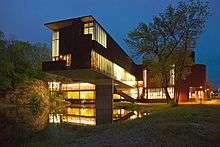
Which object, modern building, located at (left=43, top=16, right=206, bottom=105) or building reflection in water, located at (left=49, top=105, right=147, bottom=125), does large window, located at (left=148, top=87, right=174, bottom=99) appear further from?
building reflection in water, located at (left=49, top=105, right=147, bottom=125)

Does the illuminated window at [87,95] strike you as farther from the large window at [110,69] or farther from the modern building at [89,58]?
the large window at [110,69]

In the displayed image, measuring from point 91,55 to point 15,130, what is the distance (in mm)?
28343

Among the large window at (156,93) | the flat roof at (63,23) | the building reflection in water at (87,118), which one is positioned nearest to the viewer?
the building reflection in water at (87,118)

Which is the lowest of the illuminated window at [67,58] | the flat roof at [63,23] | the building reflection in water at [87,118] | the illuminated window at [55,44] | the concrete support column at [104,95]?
the building reflection in water at [87,118]

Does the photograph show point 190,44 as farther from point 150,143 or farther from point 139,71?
point 139,71

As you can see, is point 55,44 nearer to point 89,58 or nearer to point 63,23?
point 63,23

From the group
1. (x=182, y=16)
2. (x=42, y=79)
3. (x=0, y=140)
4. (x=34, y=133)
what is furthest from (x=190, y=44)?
(x=0, y=140)

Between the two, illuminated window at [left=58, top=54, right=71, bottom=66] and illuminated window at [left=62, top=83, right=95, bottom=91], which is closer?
illuminated window at [left=58, top=54, right=71, bottom=66]

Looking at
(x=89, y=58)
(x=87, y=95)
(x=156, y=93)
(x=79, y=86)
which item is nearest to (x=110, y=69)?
(x=89, y=58)

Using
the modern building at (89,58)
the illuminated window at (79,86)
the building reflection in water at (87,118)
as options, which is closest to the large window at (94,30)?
the modern building at (89,58)

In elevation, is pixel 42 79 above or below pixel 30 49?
below

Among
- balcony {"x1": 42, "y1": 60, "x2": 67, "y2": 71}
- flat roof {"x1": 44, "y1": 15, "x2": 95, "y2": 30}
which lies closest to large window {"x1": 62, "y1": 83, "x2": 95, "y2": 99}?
flat roof {"x1": 44, "y1": 15, "x2": 95, "y2": 30}

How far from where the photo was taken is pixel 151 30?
42.7 metres

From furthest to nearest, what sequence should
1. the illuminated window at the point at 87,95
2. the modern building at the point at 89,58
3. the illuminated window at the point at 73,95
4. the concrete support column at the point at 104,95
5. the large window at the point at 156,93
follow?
the illuminated window at the point at 73,95 → the large window at the point at 156,93 → the illuminated window at the point at 87,95 → the concrete support column at the point at 104,95 → the modern building at the point at 89,58
